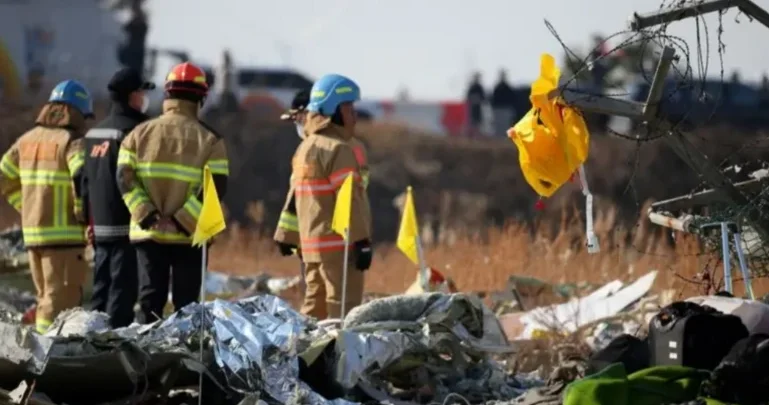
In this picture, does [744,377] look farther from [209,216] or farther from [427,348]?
[209,216]

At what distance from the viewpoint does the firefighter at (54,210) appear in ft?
46.3

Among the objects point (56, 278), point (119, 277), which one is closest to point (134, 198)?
point (119, 277)

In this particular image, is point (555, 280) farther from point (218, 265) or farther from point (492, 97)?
point (492, 97)

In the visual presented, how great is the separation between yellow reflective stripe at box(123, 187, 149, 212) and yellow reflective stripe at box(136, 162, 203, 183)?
0.12 m

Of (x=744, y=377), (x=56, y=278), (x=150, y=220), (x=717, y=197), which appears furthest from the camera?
(x=56, y=278)

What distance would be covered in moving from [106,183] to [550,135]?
4439 millimetres

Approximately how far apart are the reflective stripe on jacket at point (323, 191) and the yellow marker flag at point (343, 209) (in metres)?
0.59

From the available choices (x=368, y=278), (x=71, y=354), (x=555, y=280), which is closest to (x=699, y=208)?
(x=71, y=354)

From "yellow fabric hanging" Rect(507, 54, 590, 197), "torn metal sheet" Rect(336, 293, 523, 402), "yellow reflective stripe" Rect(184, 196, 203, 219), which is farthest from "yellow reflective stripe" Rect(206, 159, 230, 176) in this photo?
"yellow fabric hanging" Rect(507, 54, 590, 197)

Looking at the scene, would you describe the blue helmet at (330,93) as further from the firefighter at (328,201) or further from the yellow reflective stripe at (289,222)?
the yellow reflective stripe at (289,222)

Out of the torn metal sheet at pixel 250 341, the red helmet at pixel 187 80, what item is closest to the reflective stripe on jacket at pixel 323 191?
the red helmet at pixel 187 80

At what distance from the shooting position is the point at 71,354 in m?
9.71

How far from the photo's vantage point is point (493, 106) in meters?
42.7

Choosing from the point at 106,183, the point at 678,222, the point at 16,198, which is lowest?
the point at 16,198
